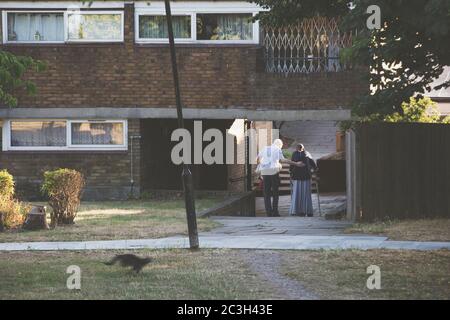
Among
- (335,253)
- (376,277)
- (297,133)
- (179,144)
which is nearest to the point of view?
(376,277)

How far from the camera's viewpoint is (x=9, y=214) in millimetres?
15531

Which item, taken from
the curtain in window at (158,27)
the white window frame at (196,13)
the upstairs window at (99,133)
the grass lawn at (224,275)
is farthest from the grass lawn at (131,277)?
the curtain in window at (158,27)

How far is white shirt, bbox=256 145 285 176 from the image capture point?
19.9 m

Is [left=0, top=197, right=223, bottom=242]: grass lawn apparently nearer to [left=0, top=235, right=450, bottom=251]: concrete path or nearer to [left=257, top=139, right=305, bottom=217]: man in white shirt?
[left=0, top=235, right=450, bottom=251]: concrete path

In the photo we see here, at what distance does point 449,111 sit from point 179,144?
10.1m

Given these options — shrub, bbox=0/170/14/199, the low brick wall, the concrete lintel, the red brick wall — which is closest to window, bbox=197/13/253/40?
the red brick wall

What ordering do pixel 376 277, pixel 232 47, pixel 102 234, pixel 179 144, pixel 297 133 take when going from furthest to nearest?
1. pixel 297 133
2. pixel 179 144
3. pixel 232 47
4. pixel 102 234
5. pixel 376 277

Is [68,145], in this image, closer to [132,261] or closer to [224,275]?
[132,261]

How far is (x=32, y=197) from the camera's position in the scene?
22141 mm

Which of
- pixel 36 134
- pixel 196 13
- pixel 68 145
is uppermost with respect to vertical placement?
pixel 196 13

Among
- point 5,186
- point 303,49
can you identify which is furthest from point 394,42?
point 303,49

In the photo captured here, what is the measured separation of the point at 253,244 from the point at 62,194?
4580 millimetres
